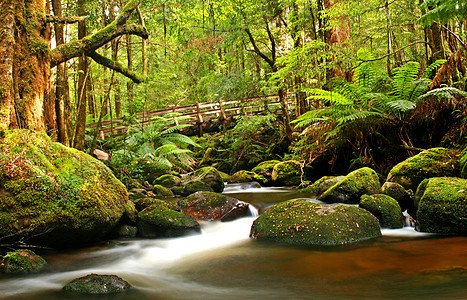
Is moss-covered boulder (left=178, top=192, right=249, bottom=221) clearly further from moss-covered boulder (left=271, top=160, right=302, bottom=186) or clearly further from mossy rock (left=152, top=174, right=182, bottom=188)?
mossy rock (left=152, top=174, right=182, bottom=188)

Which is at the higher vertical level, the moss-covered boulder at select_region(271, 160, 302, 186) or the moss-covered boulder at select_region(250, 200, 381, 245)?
the moss-covered boulder at select_region(271, 160, 302, 186)

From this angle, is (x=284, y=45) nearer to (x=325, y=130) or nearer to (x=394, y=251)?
(x=325, y=130)

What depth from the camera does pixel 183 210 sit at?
628 centimetres

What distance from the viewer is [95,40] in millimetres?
6355

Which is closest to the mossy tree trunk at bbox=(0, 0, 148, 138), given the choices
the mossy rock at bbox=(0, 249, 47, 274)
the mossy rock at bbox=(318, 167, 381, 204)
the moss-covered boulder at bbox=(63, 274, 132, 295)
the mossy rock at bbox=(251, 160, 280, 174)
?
the mossy rock at bbox=(0, 249, 47, 274)

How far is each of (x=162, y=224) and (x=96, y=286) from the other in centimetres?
219

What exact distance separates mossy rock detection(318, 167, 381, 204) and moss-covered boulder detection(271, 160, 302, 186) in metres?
3.39

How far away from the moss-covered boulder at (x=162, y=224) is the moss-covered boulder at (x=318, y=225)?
1173mm

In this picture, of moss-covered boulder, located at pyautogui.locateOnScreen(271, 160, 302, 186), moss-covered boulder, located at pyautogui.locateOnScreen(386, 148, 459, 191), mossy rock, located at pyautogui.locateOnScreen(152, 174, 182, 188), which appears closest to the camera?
moss-covered boulder, located at pyautogui.locateOnScreen(386, 148, 459, 191)

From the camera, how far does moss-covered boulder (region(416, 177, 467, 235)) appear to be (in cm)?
408

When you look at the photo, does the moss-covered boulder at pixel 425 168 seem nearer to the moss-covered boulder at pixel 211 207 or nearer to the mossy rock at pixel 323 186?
the mossy rock at pixel 323 186

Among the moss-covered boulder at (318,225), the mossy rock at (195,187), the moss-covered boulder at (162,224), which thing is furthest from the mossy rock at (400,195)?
the mossy rock at (195,187)

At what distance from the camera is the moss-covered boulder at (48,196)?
3695 mm

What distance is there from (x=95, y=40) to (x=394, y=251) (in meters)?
6.16
